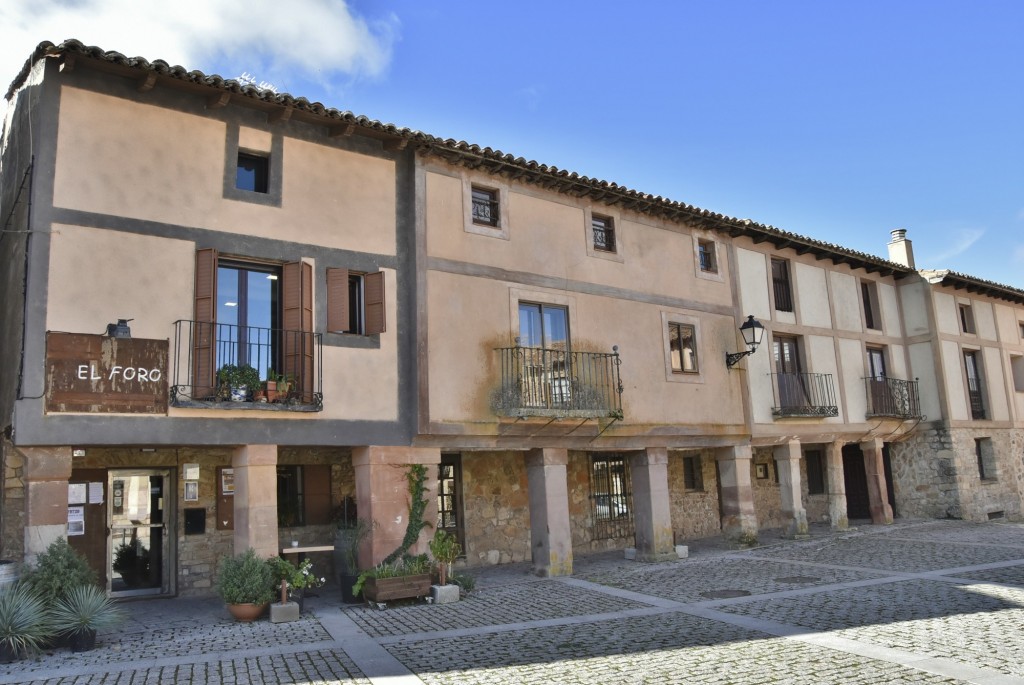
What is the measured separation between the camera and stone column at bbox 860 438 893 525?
21.1 m

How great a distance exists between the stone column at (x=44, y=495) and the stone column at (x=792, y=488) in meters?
15.2

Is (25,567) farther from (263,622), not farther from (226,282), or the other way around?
(226,282)

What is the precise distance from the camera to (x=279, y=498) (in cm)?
1428

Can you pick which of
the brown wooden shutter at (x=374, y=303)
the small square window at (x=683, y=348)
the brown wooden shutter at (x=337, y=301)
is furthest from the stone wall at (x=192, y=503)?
the small square window at (x=683, y=348)

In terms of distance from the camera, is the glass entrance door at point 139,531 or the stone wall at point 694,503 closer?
the glass entrance door at point 139,531

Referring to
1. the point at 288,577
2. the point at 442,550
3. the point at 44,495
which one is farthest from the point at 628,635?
the point at 44,495

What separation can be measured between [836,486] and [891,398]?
324 cm

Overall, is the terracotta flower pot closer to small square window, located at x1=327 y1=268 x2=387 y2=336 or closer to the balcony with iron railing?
the balcony with iron railing

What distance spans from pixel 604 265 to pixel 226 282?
25.1 feet

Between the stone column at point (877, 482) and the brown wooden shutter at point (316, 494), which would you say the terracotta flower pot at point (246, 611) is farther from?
the stone column at point (877, 482)

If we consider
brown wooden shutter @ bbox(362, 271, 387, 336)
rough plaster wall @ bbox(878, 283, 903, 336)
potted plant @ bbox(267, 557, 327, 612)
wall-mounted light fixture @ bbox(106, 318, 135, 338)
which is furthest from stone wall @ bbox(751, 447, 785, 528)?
wall-mounted light fixture @ bbox(106, 318, 135, 338)

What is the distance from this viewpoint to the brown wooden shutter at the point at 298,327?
38.6 feet

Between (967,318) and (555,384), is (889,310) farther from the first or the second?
(555,384)

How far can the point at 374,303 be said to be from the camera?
12742 millimetres
